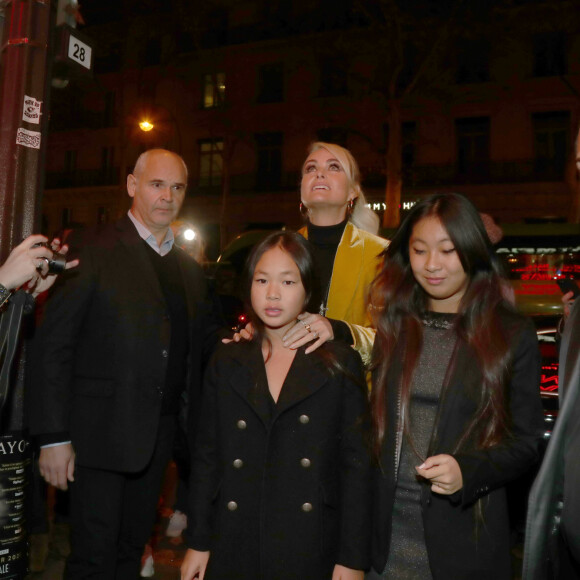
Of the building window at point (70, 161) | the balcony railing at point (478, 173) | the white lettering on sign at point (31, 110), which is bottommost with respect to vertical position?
the white lettering on sign at point (31, 110)

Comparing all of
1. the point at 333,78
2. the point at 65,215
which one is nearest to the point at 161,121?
the point at 65,215

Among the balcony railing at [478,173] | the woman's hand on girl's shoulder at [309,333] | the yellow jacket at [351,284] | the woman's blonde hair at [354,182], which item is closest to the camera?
the woman's hand on girl's shoulder at [309,333]

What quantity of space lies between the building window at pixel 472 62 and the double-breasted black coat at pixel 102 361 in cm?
2758

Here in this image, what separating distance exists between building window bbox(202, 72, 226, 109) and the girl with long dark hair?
105ft

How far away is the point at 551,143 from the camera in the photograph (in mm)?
26062

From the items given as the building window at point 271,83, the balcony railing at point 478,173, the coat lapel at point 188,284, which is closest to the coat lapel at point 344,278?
the coat lapel at point 188,284

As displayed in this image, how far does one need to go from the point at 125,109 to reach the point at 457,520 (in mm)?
36016

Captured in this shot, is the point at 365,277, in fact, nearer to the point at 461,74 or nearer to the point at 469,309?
the point at 469,309

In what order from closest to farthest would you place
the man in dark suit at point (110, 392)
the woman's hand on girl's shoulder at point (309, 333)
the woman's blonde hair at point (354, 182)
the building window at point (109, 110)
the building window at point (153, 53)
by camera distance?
1. the woman's hand on girl's shoulder at point (309, 333)
2. the man in dark suit at point (110, 392)
3. the woman's blonde hair at point (354, 182)
4. the building window at point (153, 53)
5. the building window at point (109, 110)

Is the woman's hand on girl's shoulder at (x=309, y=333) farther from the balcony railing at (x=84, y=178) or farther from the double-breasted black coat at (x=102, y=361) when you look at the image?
the balcony railing at (x=84, y=178)

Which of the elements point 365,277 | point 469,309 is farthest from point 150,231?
point 469,309

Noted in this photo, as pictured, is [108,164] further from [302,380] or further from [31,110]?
[302,380]

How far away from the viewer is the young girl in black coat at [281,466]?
7.64ft

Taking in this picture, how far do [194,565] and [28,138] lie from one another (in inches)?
98.0
